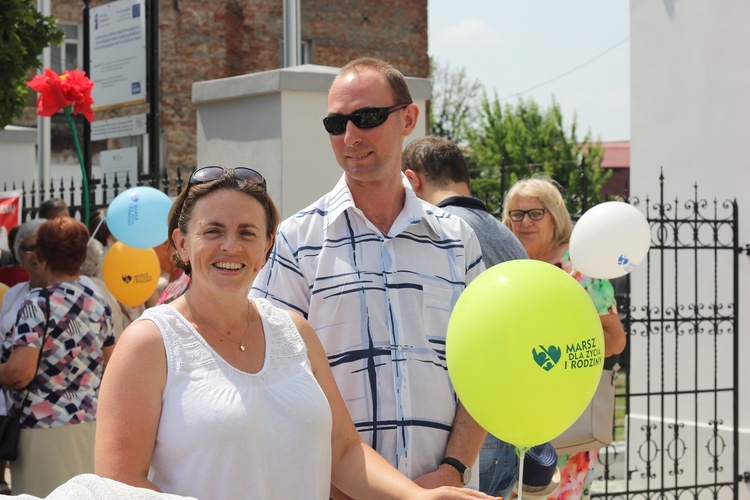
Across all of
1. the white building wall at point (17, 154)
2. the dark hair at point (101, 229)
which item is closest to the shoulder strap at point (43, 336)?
the dark hair at point (101, 229)

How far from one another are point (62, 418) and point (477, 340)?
9.74ft

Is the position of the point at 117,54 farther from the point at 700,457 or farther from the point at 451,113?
the point at 451,113

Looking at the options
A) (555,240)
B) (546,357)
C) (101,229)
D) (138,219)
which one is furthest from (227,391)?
(101,229)

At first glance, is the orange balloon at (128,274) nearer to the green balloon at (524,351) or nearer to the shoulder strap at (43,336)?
the shoulder strap at (43,336)

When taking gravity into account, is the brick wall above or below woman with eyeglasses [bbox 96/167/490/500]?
above

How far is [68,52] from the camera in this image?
22094 mm

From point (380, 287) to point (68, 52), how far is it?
69.0 ft

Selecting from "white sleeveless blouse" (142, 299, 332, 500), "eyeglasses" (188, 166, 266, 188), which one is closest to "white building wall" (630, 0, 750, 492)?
"white sleeveless blouse" (142, 299, 332, 500)

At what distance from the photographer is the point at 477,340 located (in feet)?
8.15

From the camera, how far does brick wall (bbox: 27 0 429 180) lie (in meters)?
21.1

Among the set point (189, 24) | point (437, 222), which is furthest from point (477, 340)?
point (189, 24)

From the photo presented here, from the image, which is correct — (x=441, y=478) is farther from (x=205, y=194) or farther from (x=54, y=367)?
(x=54, y=367)

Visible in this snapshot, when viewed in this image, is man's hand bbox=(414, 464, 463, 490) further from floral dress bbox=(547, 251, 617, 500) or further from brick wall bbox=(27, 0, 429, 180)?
brick wall bbox=(27, 0, 429, 180)

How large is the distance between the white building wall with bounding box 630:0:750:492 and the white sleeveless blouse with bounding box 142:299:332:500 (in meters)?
5.35
